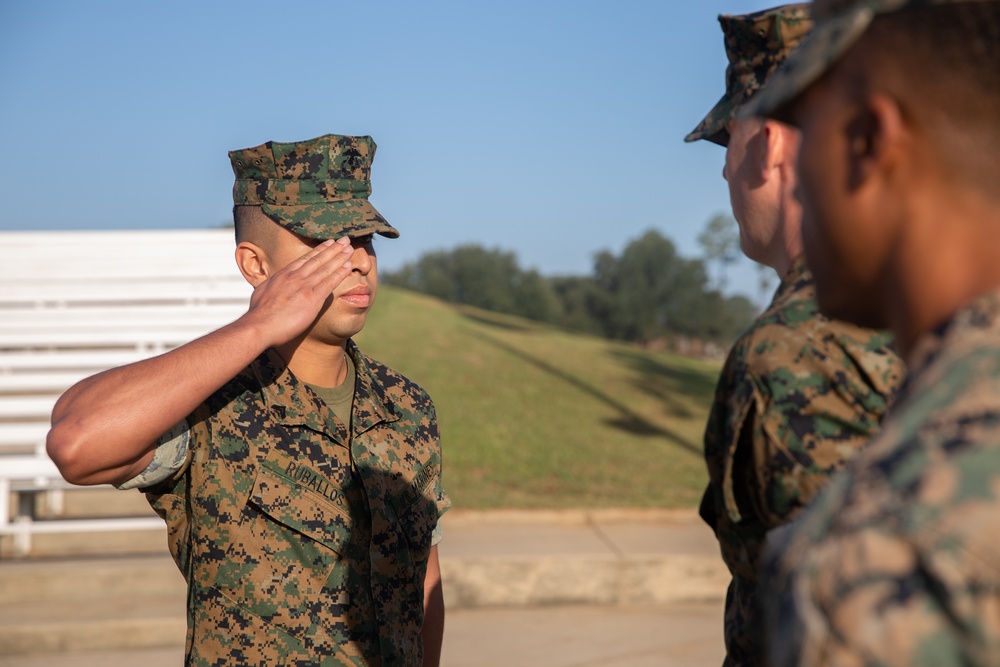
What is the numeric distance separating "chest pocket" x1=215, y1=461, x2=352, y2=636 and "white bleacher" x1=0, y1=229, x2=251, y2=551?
5.08 m

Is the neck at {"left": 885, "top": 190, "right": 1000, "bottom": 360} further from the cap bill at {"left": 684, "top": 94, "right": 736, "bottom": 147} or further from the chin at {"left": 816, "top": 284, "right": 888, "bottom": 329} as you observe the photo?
the cap bill at {"left": 684, "top": 94, "right": 736, "bottom": 147}

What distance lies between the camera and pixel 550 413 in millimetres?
12570

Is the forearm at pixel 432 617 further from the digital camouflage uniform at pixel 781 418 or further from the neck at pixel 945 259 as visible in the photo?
the neck at pixel 945 259

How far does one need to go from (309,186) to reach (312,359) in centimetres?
47

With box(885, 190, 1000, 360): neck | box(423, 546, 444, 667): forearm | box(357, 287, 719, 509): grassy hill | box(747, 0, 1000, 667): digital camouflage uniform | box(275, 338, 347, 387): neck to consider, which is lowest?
box(357, 287, 719, 509): grassy hill

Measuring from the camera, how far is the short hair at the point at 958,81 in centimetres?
97

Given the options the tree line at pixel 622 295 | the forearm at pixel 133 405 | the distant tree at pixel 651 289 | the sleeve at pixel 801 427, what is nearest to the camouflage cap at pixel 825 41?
the sleeve at pixel 801 427

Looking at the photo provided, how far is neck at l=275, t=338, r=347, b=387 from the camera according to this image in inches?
112

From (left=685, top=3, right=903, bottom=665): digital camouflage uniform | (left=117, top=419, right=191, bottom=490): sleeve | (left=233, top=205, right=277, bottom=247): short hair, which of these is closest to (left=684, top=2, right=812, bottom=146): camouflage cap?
(left=685, top=3, right=903, bottom=665): digital camouflage uniform

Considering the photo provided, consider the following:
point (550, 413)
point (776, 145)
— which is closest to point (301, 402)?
point (776, 145)

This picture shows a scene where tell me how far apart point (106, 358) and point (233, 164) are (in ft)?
18.5

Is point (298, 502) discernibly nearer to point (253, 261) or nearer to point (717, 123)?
point (253, 261)

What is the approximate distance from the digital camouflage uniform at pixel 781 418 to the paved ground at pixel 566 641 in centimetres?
438

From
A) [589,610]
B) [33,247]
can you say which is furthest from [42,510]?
[589,610]
